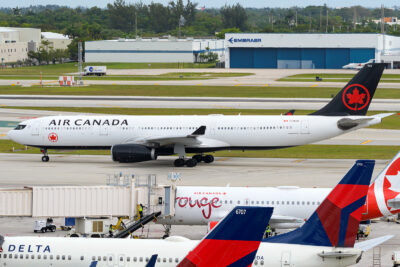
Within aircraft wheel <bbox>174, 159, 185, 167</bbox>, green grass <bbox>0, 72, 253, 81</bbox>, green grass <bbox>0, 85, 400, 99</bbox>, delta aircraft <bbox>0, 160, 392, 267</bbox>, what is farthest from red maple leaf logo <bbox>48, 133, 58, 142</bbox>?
green grass <bbox>0, 72, 253, 81</bbox>

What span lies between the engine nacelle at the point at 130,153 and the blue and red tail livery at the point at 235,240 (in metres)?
35.5

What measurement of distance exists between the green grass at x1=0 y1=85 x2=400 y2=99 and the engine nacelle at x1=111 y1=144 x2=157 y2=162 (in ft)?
207

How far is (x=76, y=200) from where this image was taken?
3522 centimetres

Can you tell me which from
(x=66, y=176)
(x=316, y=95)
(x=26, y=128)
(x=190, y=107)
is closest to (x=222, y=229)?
(x=66, y=176)

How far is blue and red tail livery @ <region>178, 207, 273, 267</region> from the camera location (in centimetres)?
2295

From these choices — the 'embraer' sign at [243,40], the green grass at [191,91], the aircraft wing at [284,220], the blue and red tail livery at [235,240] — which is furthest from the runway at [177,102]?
the 'embraer' sign at [243,40]

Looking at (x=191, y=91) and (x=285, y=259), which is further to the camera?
(x=191, y=91)

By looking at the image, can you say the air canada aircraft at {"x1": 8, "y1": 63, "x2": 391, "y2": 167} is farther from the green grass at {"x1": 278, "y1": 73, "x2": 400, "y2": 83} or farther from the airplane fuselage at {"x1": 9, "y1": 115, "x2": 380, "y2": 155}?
the green grass at {"x1": 278, "y1": 73, "x2": 400, "y2": 83}

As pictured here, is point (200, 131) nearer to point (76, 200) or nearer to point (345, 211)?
point (76, 200)

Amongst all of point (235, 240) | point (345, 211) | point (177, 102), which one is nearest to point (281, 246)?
point (345, 211)

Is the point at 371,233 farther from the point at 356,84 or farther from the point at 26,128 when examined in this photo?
the point at 26,128

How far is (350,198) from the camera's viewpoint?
26.1 m

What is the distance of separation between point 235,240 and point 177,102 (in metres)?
87.3

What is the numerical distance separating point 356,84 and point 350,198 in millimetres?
37989
